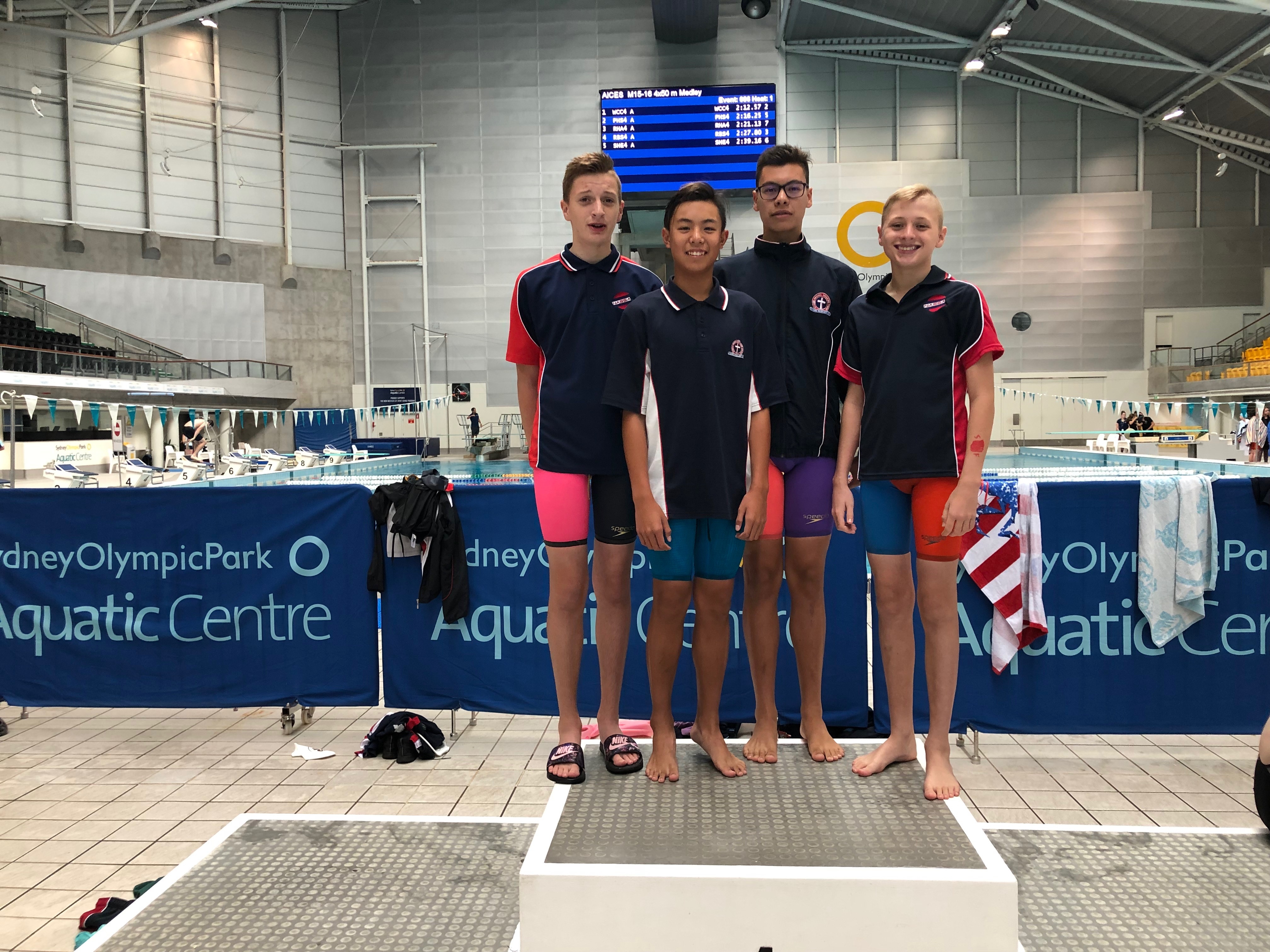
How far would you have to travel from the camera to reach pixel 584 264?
2676mm

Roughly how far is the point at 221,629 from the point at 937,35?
22.6 m

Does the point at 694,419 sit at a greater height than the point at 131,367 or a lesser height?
lesser

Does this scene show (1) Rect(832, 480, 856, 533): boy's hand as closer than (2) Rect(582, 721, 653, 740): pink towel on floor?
Yes

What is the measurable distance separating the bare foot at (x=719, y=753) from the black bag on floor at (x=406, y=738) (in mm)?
1891

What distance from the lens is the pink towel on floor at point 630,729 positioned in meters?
3.61

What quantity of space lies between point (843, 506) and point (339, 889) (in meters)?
1.77

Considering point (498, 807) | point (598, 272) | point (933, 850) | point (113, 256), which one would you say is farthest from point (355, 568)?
point (113, 256)

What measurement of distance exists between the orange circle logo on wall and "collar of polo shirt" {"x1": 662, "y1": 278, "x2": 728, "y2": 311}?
20153 millimetres

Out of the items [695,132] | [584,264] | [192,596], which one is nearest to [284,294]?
[695,132]

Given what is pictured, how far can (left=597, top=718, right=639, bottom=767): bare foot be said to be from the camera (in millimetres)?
2477

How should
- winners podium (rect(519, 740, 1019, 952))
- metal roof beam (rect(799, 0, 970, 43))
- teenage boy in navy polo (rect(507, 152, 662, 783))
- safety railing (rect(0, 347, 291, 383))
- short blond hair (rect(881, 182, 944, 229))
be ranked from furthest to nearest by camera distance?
metal roof beam (rect(799, 0, 970, 43))
safety railing (rect(0, 347, 291, 383))
teenage boy in navy polo (rect(507, 152, 662, 783))
short blond hair (rect(881, 182, 944, 229))
winners podium (rect(519, 740, 1019, 952))

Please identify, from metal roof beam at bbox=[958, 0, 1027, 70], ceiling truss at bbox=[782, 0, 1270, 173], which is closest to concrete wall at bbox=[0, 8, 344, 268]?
ceiling truss at bbox=[782, 0, 1270, 173]

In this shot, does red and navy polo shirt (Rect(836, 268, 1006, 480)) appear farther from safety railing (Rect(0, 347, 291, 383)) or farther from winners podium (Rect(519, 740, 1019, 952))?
safety railing (Rect(0, 347, 291, 383))

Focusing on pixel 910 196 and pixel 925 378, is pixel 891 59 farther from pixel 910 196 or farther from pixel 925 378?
pixel 925 378
